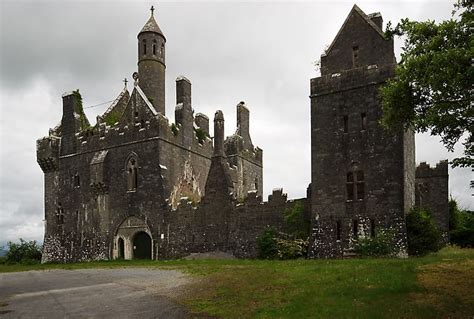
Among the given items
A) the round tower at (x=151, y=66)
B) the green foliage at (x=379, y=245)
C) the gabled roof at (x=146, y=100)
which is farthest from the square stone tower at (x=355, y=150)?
the round tower at (x=151, y=66)

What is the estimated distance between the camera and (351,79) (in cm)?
3072

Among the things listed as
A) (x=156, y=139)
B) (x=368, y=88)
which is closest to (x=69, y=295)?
(x=368, y=88)

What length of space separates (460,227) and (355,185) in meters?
15.0

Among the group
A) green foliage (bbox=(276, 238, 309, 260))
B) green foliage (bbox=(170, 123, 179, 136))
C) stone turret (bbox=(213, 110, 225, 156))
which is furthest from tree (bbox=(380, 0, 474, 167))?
green foliage (bbox=(170, 123, 179, 136))

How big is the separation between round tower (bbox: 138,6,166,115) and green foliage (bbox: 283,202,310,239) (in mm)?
19137

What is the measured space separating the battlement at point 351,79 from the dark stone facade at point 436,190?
40.8 ft

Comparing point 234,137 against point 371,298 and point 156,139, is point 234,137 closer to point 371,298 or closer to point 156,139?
point 156,139

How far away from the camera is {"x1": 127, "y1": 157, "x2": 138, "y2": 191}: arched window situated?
41.1 metres

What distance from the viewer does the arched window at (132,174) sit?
4112 centimetres

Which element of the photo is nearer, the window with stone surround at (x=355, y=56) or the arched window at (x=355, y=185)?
the arched window at (x=355, y=185)

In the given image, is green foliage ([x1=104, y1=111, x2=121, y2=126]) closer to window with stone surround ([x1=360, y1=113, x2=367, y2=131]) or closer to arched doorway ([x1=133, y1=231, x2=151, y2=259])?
arched doorway ([x1=133, y1=231, x2=151, y2=259])

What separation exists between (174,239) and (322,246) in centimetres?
1286

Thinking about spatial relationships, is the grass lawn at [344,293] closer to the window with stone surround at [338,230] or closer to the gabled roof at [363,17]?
the window with stone surround at [338,230]

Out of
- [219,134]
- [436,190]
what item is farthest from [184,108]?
[436,190]
